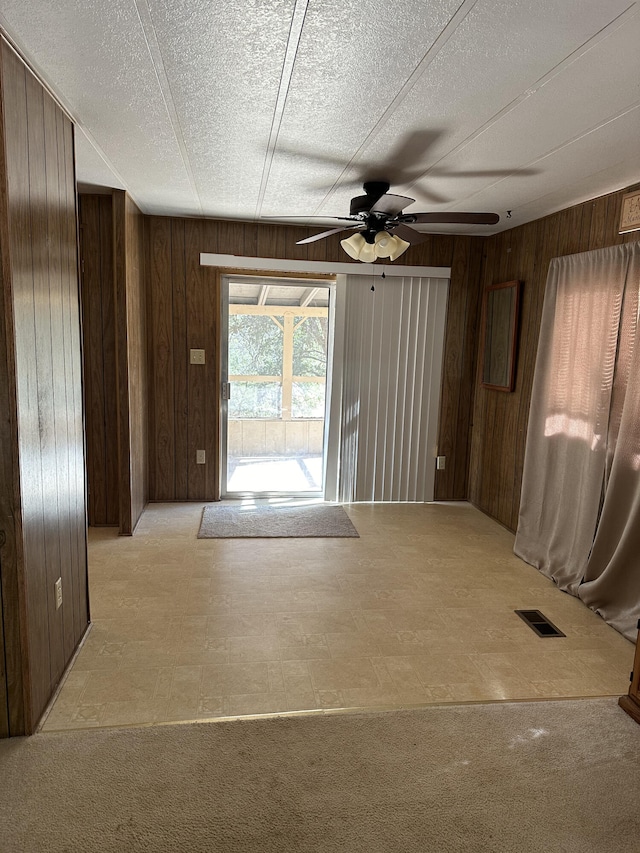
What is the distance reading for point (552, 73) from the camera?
1.90 meters

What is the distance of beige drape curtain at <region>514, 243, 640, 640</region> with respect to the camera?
116 inches

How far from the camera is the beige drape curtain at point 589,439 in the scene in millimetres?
2947

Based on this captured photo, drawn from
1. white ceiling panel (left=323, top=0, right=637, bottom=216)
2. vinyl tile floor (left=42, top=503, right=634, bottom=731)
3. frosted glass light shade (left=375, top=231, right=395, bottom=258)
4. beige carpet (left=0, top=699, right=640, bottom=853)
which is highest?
white ceiling panel (left=323, top=0, right=637, bottom=216)

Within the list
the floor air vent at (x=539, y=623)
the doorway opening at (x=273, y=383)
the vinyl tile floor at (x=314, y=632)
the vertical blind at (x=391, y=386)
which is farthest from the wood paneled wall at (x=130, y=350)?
the floor air vent at (x=539, y=623)

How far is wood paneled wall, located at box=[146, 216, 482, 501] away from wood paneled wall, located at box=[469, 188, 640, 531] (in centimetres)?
22

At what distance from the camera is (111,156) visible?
116 inches

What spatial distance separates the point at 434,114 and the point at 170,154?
4.68ft

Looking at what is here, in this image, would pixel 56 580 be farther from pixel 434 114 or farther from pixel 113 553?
pixel 434 114

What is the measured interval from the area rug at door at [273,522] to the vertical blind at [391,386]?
46cm

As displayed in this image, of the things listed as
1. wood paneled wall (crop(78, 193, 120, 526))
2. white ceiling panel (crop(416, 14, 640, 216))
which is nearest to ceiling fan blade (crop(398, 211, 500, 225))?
white ceiling panel (crop(416, 14, 640, 216))

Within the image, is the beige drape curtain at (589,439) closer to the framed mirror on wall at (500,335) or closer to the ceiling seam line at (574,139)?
the framed mirror on wall at (500,335)

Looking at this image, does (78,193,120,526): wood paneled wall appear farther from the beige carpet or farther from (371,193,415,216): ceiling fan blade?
the beige carpet

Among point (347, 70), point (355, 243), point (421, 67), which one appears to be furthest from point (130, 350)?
point (421, 67)

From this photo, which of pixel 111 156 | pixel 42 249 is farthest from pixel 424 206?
pixel 42 249
